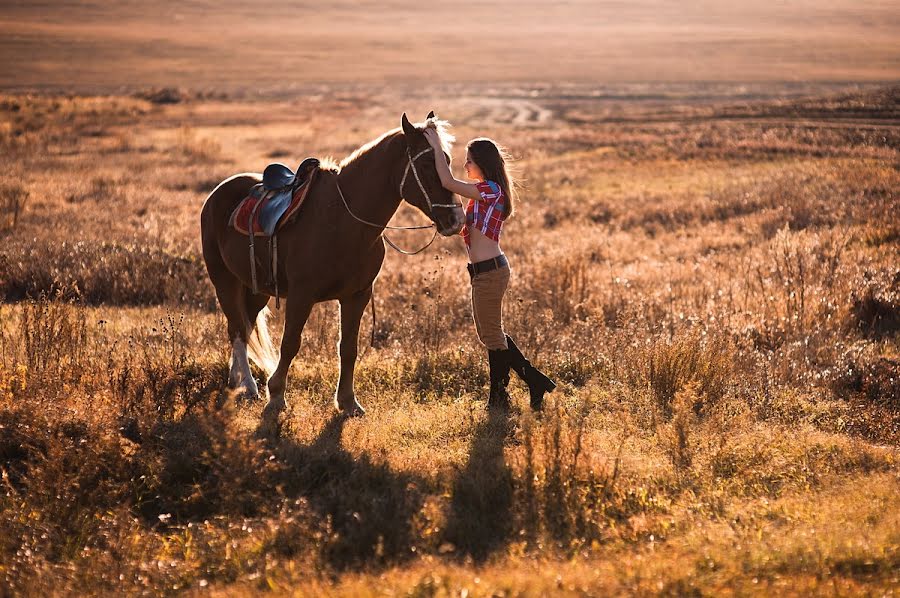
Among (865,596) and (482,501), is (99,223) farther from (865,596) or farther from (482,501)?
(865,596)

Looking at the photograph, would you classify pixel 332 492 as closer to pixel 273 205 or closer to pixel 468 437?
pixel 468 437

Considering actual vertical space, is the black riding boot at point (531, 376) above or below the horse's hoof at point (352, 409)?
above

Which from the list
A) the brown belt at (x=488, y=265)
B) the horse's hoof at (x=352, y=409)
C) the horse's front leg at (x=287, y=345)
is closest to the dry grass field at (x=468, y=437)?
the horse's hoof at (x=352, y=409)

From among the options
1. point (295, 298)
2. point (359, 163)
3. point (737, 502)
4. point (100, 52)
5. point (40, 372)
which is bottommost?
point (737, 502)

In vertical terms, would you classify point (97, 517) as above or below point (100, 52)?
below

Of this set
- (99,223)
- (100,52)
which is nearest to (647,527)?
(99,223)

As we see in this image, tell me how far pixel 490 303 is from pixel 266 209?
217cm

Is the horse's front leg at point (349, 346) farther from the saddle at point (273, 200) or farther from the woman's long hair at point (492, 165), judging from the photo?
the woman's long hair at point (492, 165)

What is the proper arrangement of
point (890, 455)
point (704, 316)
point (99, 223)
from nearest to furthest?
point (890, 455)
point (704, 316)
point (99, 223)

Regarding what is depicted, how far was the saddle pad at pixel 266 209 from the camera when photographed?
22.2ft

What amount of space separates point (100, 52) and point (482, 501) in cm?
16853

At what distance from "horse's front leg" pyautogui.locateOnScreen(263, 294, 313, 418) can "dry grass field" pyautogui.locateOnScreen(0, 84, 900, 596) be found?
304mm

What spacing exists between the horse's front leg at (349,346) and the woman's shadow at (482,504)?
51.8 inches

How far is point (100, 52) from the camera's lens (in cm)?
15200
